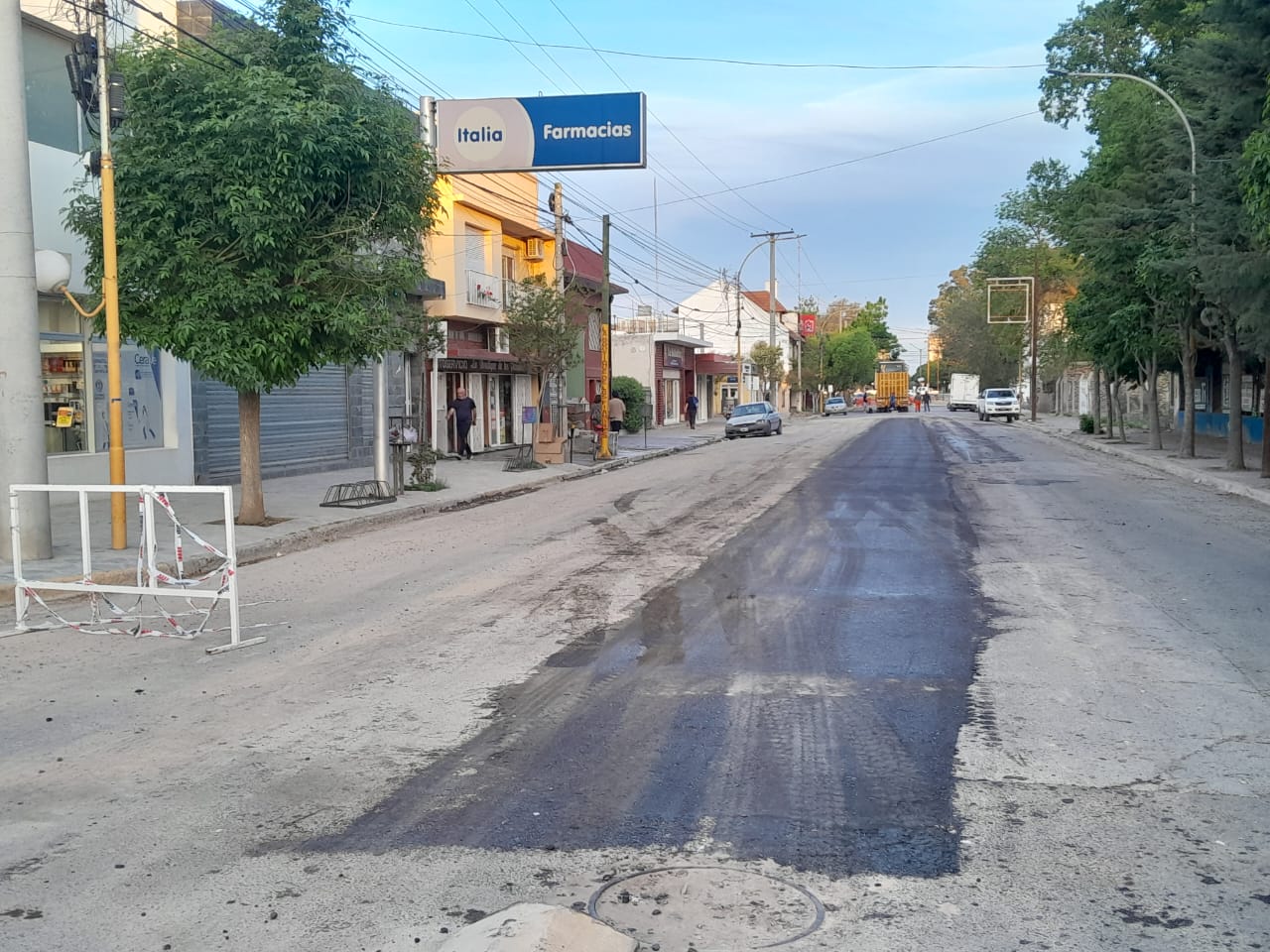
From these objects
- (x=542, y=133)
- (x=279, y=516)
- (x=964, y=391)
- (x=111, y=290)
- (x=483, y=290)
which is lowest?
(x=279, y=516)

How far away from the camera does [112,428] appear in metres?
12.9

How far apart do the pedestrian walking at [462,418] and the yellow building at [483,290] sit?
72 centimetres

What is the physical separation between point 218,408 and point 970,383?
3029 inches

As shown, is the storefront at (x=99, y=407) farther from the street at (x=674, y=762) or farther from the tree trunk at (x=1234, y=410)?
the tree trunk at (x=1234, y=410)

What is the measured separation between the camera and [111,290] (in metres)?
12.9

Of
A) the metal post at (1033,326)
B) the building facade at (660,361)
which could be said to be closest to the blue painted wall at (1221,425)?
the metal post at (1033,326)

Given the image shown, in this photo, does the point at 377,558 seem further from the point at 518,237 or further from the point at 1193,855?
the point at 518,237

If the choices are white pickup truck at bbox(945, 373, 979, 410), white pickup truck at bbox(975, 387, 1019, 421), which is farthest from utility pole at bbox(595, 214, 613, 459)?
white pickup truck at bbox(945, 373, 979, 410)

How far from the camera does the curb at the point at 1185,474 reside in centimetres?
1856

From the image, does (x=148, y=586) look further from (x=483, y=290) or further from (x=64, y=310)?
(x=483, y=290)

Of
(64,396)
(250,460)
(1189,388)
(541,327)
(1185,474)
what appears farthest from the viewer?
(541,327)

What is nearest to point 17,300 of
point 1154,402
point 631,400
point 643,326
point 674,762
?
point 674,762

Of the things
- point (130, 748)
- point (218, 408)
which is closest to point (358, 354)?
point (218, 408)

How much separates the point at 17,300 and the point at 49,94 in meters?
7.02
